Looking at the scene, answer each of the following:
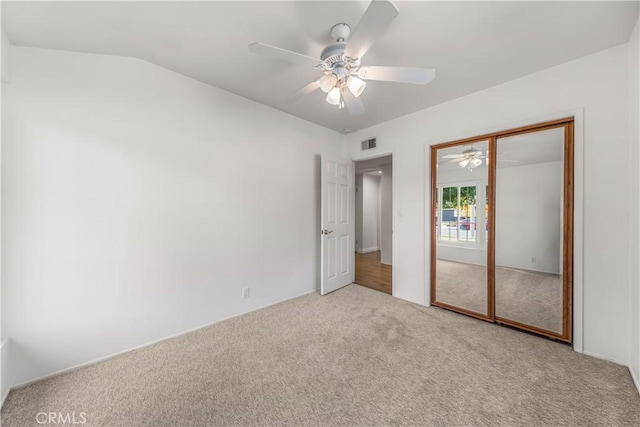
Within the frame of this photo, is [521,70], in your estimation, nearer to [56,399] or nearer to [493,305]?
[493,305]

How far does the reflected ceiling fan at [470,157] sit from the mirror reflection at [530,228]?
148 millimetres

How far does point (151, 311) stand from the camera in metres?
2.17

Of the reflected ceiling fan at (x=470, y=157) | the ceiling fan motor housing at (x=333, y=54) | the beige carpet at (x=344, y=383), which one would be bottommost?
the beige carpet at (x=344, y=383)

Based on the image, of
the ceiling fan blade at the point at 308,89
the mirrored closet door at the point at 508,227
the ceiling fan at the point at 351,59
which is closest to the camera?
the ceiling fan at the point at 351,59

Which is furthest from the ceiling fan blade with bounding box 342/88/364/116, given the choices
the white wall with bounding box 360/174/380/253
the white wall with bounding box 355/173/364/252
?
the white wall with bounding box 360/174/380/253

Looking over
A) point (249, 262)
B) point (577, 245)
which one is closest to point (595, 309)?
point (577, 245)

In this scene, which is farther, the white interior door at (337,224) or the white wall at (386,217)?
the white wall at (386,217)

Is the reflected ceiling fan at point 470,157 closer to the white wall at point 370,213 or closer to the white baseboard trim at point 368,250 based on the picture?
the white wall at point 370,213

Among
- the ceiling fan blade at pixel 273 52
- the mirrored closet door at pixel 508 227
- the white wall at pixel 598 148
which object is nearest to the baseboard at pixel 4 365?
the ceiling fan blade at pixel 273 52

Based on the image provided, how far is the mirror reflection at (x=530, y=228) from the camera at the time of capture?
2.25 meters

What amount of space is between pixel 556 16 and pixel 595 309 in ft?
7.45

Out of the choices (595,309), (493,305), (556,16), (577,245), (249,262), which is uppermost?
(556,16)
